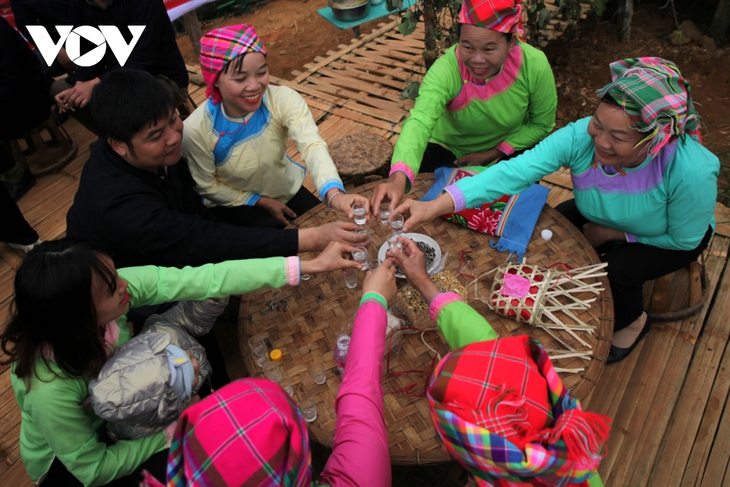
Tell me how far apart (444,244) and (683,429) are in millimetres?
1475

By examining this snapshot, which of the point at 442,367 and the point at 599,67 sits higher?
the point at 442,367

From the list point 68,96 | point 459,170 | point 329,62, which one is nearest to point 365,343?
point 459,170

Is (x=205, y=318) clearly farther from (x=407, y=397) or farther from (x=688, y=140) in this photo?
(x=688, y=140)

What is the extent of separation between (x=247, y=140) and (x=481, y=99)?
1.40m

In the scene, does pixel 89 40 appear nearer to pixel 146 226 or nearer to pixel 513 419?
pixel 146 226

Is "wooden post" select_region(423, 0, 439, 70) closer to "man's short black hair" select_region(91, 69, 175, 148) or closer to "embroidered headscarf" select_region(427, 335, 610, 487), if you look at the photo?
"man's short black hair" select_region(91, 69, 175, 148)

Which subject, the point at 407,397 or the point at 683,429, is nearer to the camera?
the point at 407,397

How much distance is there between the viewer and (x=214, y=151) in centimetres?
270

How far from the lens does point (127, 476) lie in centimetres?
187

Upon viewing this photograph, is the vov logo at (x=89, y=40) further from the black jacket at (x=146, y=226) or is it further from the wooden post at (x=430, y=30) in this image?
Answer: the wooden post at (x=430, y=30)

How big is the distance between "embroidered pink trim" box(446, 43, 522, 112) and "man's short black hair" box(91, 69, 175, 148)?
168 cm

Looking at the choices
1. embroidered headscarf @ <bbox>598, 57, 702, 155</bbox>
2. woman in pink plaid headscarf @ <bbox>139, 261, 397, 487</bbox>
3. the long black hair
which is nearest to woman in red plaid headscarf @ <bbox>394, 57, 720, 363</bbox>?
embroidered headscarf @ <bbox>598, 57, 702, 155</bbox>

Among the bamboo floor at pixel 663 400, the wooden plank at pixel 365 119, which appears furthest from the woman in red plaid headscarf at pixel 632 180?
the wooden plank at pixel 365 119

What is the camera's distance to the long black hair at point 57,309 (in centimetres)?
160
